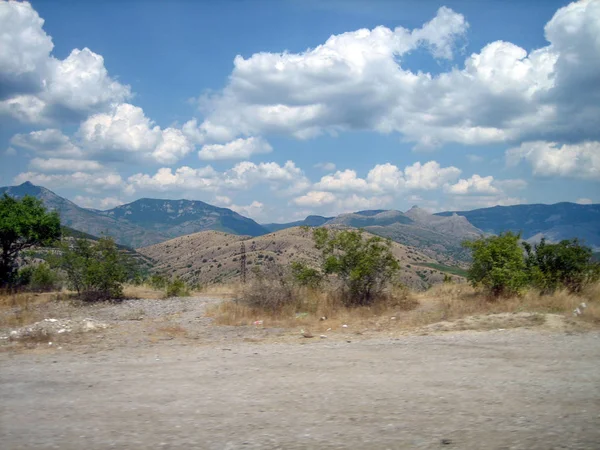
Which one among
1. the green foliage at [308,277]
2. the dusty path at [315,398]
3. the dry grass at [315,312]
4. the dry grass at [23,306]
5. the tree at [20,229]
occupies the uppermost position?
the tree at [20,229]

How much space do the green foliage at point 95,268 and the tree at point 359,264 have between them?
9577 millimetres

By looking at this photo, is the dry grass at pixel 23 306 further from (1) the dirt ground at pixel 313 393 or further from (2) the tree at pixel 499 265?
(2) the tree at pixel 499 265

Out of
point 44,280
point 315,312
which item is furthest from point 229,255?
point 315,312

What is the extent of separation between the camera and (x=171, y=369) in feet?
26.4

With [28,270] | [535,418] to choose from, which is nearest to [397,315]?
[535,418]

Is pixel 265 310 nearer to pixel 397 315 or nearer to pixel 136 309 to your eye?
pixel 397 315

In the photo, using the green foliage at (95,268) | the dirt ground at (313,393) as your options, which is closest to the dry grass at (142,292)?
the green foliage at (95,268)

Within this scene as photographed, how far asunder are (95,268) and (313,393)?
52.7 ft

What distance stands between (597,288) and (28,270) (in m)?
27.1

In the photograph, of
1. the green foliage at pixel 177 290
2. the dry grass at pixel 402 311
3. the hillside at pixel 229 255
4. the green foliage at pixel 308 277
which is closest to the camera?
the dry grass at pixel 402 311

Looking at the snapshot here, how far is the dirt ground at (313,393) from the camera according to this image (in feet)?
16.0

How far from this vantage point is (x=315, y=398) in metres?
6.17

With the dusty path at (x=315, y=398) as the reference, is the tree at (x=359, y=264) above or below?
above

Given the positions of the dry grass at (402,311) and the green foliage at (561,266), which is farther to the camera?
the green foliage at (561,266)
